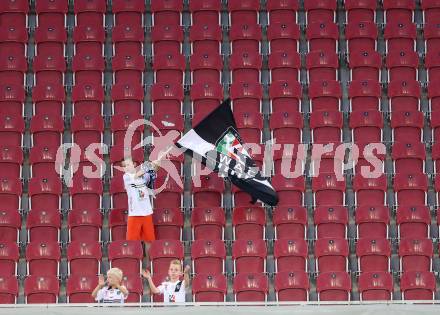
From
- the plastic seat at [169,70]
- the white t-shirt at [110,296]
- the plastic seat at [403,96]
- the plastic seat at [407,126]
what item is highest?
the plastic seat at [169,70]

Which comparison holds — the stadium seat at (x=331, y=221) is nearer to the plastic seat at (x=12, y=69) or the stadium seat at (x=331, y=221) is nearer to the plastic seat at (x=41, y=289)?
the plastic seat at (x=41, y=289)

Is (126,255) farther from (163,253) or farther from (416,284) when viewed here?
(416,284)

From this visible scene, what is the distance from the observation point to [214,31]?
1652cm

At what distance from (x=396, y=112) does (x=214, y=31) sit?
2817mm

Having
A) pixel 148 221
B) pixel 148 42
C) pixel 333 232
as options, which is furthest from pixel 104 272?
pixel 148 42

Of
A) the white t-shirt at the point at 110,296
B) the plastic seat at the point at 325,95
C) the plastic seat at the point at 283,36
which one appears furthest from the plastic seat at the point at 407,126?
the white t-shirt at the point at 110,296

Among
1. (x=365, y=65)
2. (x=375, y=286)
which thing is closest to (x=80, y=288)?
(x=375, y=286)

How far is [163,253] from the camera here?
539 inches

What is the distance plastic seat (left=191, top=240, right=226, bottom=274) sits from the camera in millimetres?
13742

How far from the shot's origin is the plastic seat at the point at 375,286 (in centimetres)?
1350

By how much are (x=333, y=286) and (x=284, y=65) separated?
3708mm

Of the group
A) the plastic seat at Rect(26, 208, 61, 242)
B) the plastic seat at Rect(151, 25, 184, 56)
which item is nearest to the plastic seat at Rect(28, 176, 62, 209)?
the plastic seat at Rect(26, 208, 61, 242)

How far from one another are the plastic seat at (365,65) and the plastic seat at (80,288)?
482 cm

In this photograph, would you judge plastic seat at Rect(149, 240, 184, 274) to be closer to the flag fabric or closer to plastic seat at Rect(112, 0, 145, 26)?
the flag fabric
